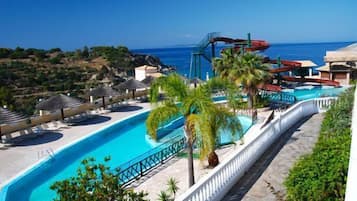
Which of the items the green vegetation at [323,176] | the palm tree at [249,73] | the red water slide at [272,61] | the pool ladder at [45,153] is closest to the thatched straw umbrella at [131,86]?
the palm tree at [249,73]

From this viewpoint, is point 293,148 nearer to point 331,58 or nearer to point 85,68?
point 331,58

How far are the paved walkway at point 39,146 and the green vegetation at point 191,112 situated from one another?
20.8 ft

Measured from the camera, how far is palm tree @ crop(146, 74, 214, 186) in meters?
7.73

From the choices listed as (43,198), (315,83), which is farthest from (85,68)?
(43,198)

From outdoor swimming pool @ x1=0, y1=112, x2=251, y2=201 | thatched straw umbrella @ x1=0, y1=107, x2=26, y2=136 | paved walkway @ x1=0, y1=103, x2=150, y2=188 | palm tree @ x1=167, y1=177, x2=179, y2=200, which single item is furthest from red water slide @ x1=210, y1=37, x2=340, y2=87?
palm tree @ x1=167, y1=177, x2=179, y2=200

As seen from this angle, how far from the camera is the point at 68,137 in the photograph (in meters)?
16.7

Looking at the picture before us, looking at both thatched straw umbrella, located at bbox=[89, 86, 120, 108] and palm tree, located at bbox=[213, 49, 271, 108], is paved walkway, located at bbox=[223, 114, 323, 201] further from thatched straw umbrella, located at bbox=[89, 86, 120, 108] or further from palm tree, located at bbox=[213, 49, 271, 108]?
thatched straw umbrella, located at bbox=[89, 86, 120, 108]

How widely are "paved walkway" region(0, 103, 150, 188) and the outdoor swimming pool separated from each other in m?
0.42

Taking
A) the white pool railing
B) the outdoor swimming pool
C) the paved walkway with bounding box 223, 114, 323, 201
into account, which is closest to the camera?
the white pool railing

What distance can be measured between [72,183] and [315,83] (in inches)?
1172

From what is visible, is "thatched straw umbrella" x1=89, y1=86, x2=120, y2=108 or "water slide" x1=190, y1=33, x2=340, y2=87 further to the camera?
"water slide" x1=190, y1=33, x2=340, y2=87

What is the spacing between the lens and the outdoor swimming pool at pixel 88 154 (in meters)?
11.1

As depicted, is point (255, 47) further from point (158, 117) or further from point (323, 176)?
point (323, 176)

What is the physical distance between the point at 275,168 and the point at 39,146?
10.9 metres
